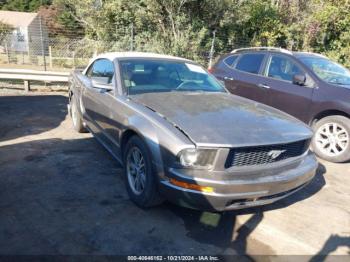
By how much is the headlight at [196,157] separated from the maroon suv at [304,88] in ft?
11.4

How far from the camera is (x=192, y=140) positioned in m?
3.09

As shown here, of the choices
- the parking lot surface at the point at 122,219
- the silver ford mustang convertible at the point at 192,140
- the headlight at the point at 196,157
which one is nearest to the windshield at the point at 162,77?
the silver ford mustang convertible at the point at 192,140

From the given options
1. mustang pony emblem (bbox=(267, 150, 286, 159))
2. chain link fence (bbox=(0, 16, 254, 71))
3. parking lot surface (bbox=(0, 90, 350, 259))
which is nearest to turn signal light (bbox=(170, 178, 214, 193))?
parking lot surface (bbox=(0, 90, 350, 259))

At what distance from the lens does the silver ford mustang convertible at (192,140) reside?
309cm

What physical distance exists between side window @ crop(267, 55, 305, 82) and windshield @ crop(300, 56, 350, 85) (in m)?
0.20

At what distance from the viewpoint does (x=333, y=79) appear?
608 centimetres

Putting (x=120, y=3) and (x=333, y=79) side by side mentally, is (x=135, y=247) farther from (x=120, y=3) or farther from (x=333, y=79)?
(x=120, y=3)

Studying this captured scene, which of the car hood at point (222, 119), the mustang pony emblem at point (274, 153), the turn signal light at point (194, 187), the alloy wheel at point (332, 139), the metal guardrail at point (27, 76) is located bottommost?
the alloy wheel at point (332, 139)

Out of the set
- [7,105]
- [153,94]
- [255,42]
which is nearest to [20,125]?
[7,105]

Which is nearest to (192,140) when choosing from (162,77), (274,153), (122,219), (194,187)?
(194,187)

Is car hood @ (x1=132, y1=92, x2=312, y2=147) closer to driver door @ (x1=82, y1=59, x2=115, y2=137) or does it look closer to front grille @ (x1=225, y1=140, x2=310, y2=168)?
front grille @ (x1=225, y1=140, x2=310, y2=168)

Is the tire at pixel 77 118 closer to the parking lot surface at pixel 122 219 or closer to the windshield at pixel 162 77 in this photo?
the parking lot surface at pixel 122 219

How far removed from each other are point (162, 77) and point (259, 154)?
2.00 meters

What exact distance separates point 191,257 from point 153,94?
2084 mm
